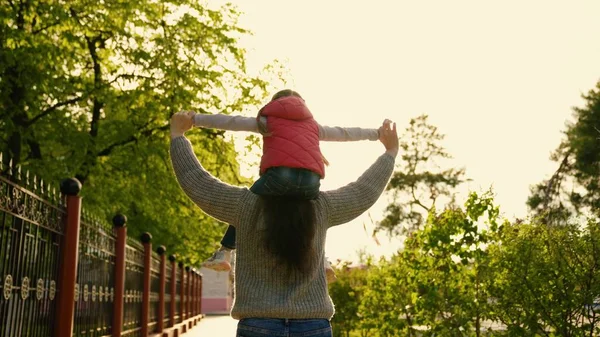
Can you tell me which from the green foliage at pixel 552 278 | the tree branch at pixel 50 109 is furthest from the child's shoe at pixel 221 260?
the tree branch at pixel 50 109

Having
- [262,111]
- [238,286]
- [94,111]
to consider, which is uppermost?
[94,111]

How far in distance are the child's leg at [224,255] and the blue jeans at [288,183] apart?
259 mm

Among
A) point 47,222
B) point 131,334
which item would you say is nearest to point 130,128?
point 131,334

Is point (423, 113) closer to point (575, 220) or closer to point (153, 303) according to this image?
point (153, 303)

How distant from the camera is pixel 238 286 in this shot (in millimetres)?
3141

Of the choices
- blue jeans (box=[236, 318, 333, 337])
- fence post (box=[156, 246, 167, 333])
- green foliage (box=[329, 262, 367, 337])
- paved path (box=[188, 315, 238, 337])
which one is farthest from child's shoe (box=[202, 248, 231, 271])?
paved path (box=[188, 315, 238, 337])

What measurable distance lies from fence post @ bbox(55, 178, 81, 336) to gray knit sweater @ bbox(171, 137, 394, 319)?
5043mm

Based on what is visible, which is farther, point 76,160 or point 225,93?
point 225,93

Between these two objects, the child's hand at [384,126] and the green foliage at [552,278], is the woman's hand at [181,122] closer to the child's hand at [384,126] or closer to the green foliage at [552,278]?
the child's hand at [384,126]

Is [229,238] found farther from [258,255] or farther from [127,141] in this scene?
[127,141]

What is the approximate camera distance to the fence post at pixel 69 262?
26.0ft

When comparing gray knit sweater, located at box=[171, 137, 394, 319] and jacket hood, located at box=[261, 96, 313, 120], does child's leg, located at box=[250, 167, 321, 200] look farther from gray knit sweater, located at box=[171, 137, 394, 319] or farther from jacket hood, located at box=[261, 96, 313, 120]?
jacket hood, located at box=[261, 96, 313, 120]

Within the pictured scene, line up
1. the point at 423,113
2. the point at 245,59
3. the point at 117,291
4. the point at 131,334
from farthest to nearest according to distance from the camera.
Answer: the point at 423,113 → the point at 245,59 → the point at 131,334 → the point at 117,291

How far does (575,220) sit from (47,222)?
4.46 m
